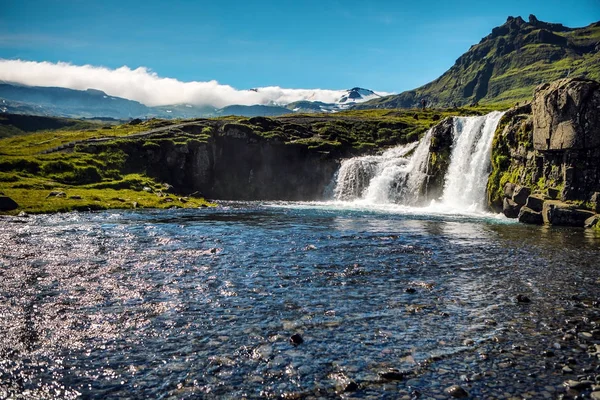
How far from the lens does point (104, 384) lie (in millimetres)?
11523

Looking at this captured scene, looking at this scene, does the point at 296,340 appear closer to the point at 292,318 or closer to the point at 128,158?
the point at 292,318

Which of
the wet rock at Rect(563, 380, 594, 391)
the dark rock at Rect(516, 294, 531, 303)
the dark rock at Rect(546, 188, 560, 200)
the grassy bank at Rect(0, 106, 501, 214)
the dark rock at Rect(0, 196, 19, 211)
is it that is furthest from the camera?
the grassy bank at Rect(0, 106, 501, 214)

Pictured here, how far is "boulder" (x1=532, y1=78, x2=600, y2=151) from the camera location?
4703 cm

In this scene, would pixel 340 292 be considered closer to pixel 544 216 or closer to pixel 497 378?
pixel 497 378

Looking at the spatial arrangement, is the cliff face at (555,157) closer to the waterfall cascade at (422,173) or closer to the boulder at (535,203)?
the boulder at (535,203)

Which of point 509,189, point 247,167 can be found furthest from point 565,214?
point 247,167

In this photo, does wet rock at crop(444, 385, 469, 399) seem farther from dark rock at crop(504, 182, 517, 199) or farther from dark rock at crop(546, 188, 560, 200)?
dark rock at crop(504, 182, 517, 199)

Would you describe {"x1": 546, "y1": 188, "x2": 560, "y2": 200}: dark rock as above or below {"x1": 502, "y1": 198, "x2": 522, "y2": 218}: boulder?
above

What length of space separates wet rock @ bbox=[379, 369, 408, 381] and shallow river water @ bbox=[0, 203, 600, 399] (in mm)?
67

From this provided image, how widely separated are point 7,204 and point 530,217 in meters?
62.8

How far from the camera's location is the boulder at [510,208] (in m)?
53.5

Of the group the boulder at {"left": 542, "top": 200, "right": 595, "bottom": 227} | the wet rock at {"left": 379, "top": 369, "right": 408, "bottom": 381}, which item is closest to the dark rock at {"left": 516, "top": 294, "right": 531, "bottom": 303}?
the wet rock at {"left": 379, "top": 369, "right": 408, "bottom": 381}

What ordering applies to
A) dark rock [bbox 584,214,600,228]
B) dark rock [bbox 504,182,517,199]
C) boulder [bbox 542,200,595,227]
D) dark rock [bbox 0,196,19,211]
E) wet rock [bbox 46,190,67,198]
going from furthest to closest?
wet rock [bbox 46,190,67,198] < dark rock [bbox 504,182,517,199] < dark rock [bbox 0,196,19,211] < boulder [bbox 542,200,595,227] < dark rock [bbox 584,214,600,228]

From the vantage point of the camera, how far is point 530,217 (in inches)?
1928
